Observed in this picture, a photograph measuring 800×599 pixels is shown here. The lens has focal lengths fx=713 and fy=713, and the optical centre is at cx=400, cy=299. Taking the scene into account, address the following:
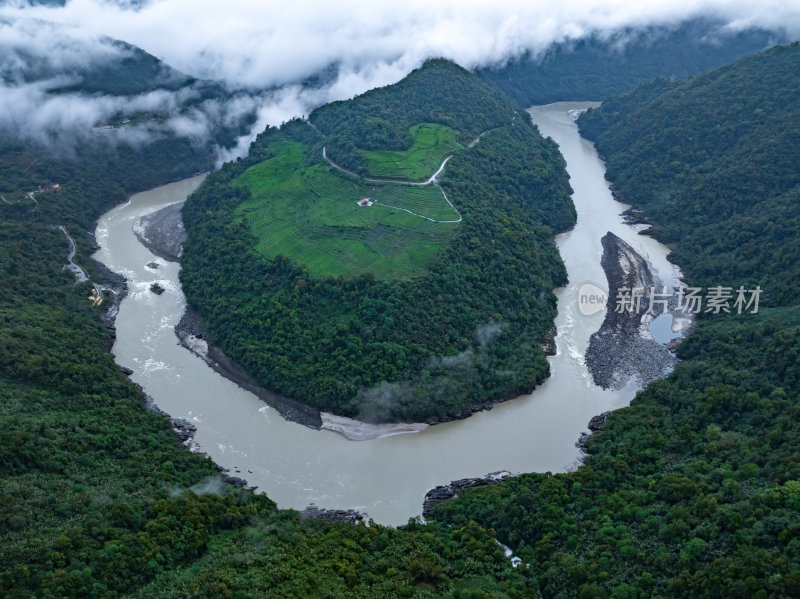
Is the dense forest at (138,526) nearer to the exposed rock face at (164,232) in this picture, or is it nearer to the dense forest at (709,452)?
the dense forest at (709,452)

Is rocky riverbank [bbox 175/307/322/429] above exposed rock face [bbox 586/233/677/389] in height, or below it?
below

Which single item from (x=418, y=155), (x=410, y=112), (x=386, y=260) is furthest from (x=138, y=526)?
(x=410, y=112)

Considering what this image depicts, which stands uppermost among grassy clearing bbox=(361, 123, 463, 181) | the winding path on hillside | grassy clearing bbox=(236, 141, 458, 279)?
grassy clearing bbox=(361, 123, 463, 181)

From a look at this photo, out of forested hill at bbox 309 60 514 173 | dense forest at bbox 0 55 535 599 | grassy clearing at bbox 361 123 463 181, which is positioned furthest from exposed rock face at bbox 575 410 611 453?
forested hill at bbox 309 60 514 173

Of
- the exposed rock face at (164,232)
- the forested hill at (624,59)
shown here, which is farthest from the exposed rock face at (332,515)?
the forested hill at (624,59)

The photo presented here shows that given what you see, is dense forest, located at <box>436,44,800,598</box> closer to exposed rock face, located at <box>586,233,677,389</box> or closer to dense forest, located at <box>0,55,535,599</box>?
exposed rock face, located at <box>586,233,677,389</box>

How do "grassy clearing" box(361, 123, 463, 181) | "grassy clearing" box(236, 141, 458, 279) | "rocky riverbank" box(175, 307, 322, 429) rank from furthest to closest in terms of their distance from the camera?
"grassy clearing" box(361, 123, 463, 181) → "grassy clearing" box(236, 141, 458, 279) → "rocky riverbank" box(175, 307, 322, 429)

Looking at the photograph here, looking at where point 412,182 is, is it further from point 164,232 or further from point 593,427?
point 593,427
